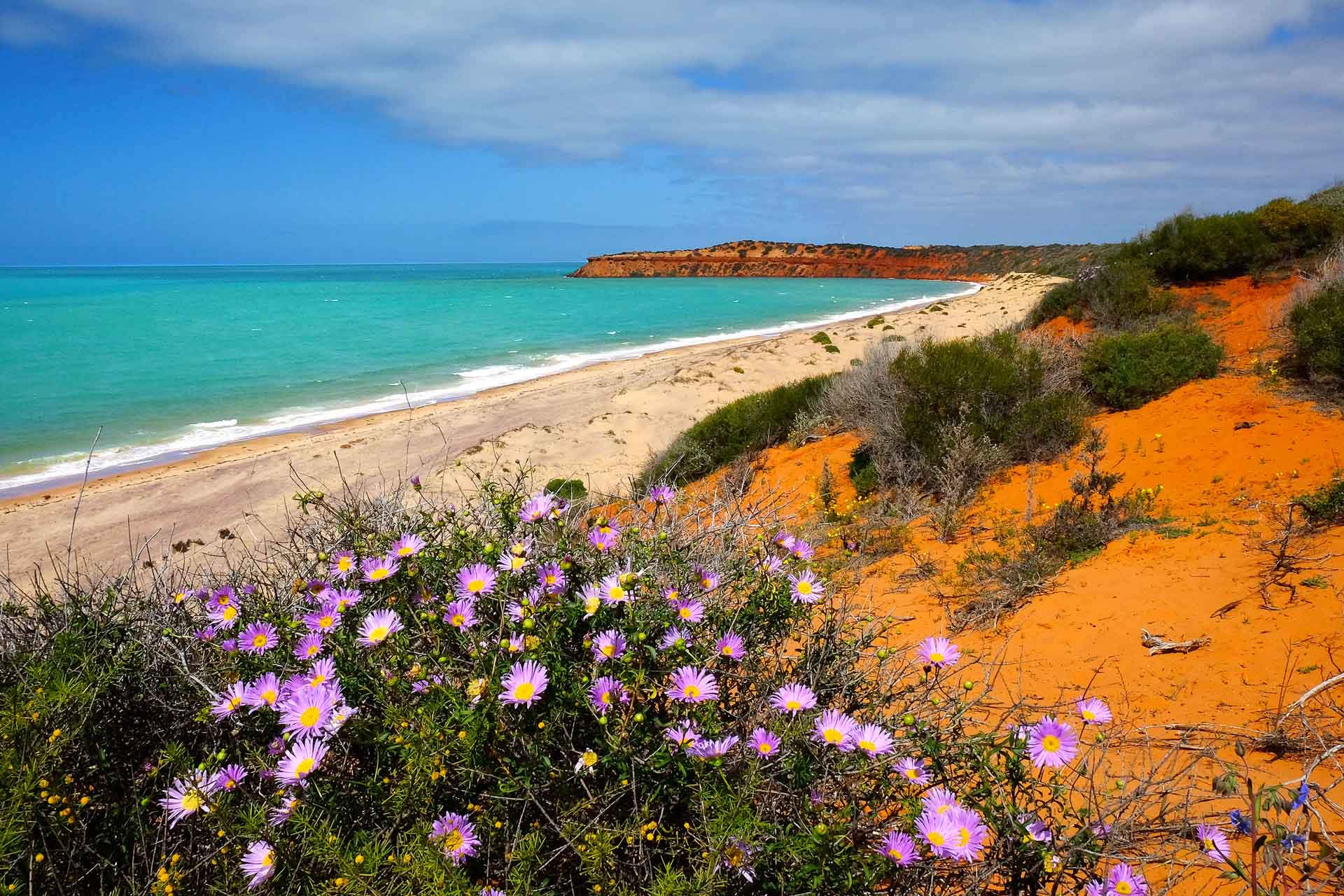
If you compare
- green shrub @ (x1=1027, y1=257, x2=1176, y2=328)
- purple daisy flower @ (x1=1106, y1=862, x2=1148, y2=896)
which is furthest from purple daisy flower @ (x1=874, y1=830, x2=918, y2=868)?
green shrub @ (x1=1027, y1=257, x2=1176, y2=328)

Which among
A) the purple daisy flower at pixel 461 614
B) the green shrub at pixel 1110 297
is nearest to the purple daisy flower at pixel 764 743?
the purple daisy flower at pixel 461 614

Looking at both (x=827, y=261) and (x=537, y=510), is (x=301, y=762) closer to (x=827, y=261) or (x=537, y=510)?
(x=537, y=510)

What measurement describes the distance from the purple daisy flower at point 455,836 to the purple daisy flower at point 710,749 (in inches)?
18.6

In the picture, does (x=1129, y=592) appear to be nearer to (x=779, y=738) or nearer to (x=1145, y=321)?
(x=779, y=738)

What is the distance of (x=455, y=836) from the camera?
56.7 inches

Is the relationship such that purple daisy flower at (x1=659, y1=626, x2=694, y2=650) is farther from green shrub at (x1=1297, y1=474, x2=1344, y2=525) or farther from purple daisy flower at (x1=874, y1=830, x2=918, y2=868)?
green shrub at (x1=1297, y1=474, x2=1344, y2=525)

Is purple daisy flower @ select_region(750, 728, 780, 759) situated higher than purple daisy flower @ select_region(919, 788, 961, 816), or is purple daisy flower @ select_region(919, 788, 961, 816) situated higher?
purple daisy flower @ select_region(750, 728, 780, 759)

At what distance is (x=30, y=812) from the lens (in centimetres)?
146

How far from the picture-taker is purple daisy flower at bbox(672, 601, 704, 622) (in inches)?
71.5

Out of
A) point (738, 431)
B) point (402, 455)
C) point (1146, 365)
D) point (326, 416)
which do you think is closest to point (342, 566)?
point (1146, 365)

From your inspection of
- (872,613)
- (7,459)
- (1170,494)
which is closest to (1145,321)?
(1170,494)

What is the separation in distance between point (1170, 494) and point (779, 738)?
595 cm

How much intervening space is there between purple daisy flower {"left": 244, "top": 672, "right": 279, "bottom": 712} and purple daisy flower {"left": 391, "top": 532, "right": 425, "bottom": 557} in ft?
A: 1.26

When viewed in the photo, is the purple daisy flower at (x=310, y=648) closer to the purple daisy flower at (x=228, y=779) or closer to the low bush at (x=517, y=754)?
the low bush at (x=517, y=754)
